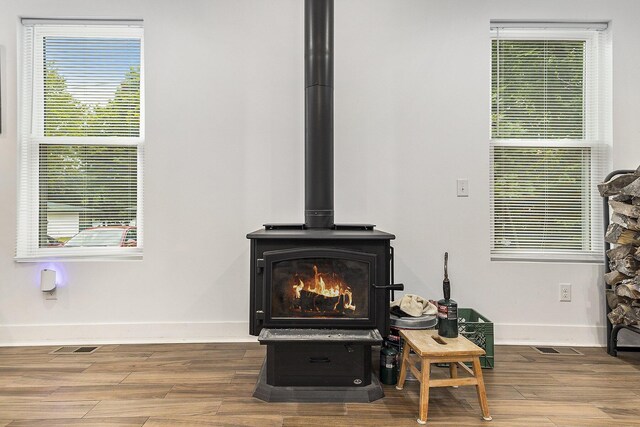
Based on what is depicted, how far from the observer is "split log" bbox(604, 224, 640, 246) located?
7.02 ft

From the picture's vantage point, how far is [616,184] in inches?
86.6

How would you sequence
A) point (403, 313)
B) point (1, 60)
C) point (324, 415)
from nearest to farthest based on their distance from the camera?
point (324, 415), point (403, 313), point (1, 60)

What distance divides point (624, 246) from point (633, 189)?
0.35 m

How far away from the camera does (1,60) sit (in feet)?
8.01

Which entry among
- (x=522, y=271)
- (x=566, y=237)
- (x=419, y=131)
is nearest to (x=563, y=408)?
(x=522, y=271)

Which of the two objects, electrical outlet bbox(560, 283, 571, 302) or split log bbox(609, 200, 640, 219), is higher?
split log bbox(609, 200, 640, 219)

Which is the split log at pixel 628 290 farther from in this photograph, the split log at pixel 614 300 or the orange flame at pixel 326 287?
the orange flame at pixel 326 287

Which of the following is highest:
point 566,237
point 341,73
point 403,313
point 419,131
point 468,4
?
point 468,4

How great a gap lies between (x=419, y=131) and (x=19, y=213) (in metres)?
2.72

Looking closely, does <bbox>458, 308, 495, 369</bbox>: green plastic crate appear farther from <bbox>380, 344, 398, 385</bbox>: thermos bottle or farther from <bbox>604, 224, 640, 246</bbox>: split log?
<bbox>604, 224, 640, 246</bbox>: split log

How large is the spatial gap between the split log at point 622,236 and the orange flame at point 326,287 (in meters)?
1.67

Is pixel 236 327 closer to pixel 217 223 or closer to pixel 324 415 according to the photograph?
pixel 217 223

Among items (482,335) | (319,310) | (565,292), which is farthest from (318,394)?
(565,292)

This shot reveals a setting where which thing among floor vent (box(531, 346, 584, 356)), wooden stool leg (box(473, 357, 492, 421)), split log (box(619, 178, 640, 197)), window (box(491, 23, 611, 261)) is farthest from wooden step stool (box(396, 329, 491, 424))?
split log (box(619, 178, 640, 197))
